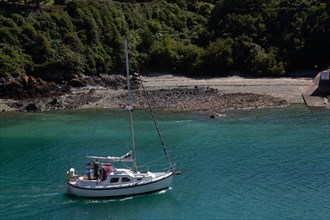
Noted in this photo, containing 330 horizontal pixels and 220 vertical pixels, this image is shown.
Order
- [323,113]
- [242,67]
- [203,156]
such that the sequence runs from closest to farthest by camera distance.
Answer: [203,156] → [323,113] → [242,67]

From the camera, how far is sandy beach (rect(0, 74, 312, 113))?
3113 inches

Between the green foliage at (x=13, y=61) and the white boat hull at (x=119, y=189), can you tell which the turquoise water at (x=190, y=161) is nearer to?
the white boat hull at (x=119, y=189)

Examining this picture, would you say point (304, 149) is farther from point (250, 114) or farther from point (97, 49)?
point (97, 49)

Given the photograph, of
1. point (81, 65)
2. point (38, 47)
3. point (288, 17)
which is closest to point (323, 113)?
point (288, 17)

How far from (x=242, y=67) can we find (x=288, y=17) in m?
13.2

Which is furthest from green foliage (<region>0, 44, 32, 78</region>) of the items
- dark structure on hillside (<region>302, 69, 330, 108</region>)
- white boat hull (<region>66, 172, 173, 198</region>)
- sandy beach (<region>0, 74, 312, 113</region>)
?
white boat hull (<region>66, 172, 173, 198</region>)

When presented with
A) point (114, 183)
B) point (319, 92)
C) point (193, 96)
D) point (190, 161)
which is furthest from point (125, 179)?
point (319, 92)

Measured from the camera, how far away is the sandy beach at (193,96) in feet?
259

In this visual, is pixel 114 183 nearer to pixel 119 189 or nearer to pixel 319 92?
pixel 119 189

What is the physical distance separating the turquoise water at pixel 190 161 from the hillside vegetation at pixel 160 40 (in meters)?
18.7

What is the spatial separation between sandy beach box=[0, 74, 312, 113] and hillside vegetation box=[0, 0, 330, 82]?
5435 mm

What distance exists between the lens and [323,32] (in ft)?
Result: 314

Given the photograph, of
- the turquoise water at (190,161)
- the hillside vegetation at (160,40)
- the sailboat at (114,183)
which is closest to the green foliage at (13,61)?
the hillside vegetation at (160,40)

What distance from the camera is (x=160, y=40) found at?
108m
